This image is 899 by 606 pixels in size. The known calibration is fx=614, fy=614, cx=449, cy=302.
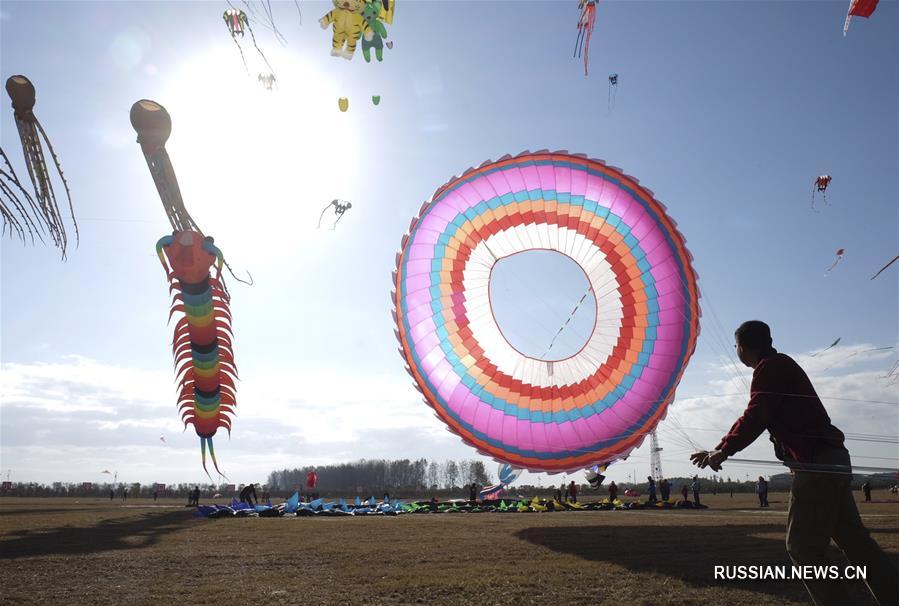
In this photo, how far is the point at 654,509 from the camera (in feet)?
78.1

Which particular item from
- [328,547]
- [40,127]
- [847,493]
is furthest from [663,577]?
[40,127]

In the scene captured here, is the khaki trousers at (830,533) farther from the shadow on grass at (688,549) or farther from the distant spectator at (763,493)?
the distant spectator at (763,493)

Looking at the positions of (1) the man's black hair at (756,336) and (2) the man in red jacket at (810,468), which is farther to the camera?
(1) the man's black hair at (756,336)

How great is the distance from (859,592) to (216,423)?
68.4 feet

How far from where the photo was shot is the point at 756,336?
4.60 m

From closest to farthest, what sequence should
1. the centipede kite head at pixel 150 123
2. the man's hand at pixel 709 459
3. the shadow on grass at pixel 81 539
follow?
the man's hand at pixel 709 459, the shadow on grass at pixel 81 539, the centipede kite head at pixel 150 123

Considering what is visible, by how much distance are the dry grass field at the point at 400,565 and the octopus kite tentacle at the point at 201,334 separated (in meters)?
7.61

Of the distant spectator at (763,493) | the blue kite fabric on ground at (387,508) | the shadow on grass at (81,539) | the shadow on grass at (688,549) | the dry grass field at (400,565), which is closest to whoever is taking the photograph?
the dry grass field at (400,565)

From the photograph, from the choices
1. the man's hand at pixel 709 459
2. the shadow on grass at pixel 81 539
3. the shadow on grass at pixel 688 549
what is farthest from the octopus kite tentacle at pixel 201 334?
the man's hand at pixel 709 459

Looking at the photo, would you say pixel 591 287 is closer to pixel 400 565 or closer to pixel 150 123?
pixel 400 565

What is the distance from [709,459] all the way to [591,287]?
12.8 m

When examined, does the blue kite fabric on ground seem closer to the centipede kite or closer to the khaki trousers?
the centipede kite

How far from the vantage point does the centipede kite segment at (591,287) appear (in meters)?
15.6

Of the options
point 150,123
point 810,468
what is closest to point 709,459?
point 810,468
